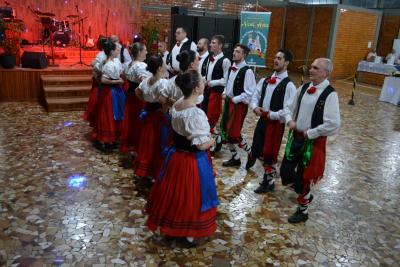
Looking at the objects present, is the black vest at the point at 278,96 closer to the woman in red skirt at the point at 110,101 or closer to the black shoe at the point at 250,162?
the black shoe at the point at 250,162

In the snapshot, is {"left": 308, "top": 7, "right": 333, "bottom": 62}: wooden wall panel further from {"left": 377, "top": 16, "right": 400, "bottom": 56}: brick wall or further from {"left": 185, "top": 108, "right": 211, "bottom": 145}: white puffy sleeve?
{"left": 185, "top": 108, "right": 211, "bottom": 145}: white puffy sleeve

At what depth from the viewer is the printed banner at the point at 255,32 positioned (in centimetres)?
804

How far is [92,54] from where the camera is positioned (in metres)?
9.99

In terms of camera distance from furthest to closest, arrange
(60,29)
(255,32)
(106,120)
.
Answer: (60,29)
(255,32)
(106,120)

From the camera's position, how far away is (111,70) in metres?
4.59

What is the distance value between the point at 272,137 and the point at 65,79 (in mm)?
5120

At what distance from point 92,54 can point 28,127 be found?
189 inches

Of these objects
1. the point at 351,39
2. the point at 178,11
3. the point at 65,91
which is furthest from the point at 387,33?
the point at 65,91

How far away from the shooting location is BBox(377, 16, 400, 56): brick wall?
13.5 m

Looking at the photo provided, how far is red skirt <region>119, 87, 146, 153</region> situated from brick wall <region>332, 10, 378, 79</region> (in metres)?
10.4

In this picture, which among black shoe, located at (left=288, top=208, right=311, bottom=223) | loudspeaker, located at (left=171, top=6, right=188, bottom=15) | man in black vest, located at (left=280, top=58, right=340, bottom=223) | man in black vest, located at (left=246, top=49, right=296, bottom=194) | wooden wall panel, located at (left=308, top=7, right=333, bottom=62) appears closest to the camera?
man in black vest, located at (left=280, top=58, right=340, bottom=223)

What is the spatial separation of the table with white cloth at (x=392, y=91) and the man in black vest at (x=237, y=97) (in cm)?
641

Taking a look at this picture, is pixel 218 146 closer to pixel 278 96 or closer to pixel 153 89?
pixel 278 96

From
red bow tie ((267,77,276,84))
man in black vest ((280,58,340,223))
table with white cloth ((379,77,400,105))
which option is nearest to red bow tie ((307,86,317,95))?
man in black vest ((280,58,340,223))
